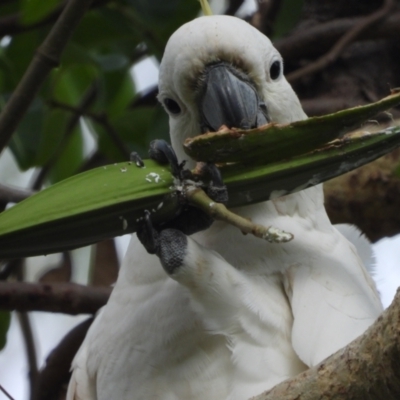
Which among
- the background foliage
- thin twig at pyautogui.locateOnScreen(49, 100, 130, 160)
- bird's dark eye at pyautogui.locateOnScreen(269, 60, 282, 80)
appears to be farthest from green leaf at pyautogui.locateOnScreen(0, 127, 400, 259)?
thin twig at pyautogui.locateOnScreen(49, 100, 130, 160)

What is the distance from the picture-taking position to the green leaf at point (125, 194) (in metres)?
1.60

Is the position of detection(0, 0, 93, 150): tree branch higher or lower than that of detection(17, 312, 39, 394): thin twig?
higher

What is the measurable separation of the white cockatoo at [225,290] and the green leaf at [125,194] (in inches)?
7.5

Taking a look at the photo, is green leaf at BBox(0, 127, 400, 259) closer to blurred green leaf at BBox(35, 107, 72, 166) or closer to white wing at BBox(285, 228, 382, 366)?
white wing at BBox(285, 228, 382, 366)

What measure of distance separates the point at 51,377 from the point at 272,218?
1.26 meters

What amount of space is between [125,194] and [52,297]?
1.22 meters

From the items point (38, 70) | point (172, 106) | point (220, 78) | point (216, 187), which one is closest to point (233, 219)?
point (216, 187)

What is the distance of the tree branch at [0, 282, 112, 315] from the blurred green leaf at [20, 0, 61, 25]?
3.33 ft

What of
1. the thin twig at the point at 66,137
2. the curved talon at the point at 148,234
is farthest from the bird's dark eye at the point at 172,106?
the thin twig at the point at 66,137

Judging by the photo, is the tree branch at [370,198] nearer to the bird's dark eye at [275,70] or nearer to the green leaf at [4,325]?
the bird's dark eye at [275,70]

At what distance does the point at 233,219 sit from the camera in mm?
1587

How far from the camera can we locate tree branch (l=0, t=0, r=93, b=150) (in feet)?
7.49

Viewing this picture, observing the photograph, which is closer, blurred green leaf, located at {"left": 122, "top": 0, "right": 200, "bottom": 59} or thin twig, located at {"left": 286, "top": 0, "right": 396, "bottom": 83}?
blurred green leaf, located at {"left": 122, "top": 0, "right": 200, "bottom": 59}

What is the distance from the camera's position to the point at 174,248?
191cm
